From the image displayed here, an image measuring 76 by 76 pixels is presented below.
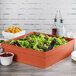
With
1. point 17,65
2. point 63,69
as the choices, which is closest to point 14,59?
point 17,65

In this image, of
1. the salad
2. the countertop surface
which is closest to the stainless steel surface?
the countertop surface

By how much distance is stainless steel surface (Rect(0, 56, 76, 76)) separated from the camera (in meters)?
2.01

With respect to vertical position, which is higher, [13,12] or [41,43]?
[13,12]

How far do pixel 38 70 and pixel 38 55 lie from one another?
0.15 metres

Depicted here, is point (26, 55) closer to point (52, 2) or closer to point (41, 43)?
point (41, 43)

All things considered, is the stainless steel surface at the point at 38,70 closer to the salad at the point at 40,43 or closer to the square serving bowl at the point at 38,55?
the square serving bowl at the point at 38,55

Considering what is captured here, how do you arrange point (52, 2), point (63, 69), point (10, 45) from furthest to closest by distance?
→ point (52, 2)
point (10, 45)
point (63, 69)

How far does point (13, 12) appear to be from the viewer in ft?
15.5

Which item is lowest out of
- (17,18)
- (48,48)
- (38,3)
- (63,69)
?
(63,69)

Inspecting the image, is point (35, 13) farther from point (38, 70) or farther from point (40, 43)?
point (38, 70)

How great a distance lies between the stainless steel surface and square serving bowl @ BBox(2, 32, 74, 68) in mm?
51

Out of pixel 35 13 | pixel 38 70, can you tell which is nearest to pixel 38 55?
pixel 38 70

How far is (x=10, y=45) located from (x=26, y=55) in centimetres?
22

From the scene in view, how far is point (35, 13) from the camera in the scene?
475 cm
